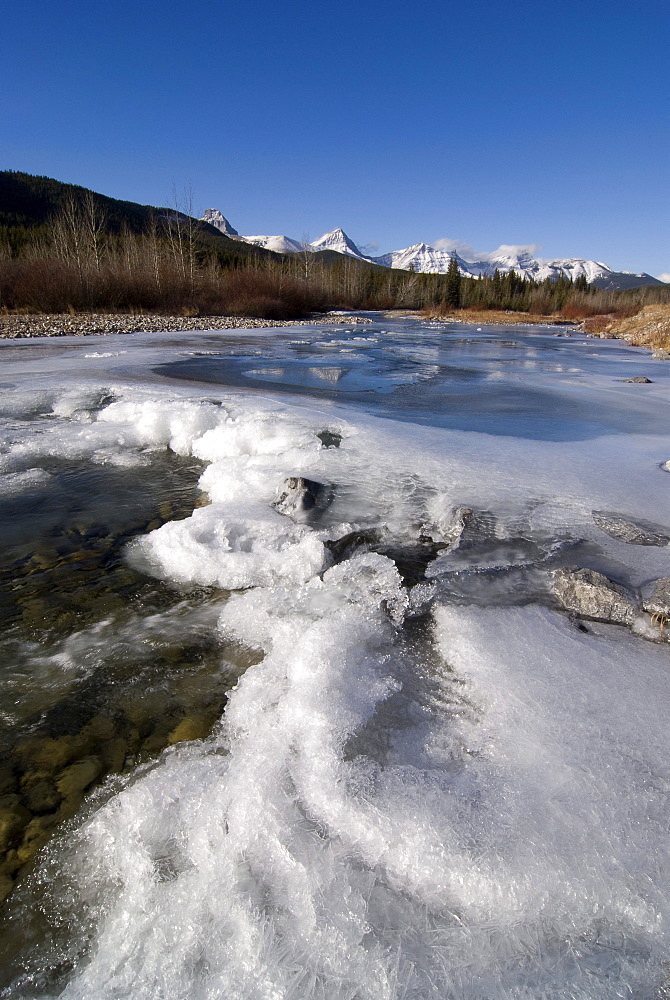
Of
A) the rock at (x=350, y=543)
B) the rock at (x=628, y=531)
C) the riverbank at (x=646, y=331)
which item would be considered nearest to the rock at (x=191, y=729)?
the rock at (x=350, y=543)

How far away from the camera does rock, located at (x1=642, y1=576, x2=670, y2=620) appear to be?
7.11ft

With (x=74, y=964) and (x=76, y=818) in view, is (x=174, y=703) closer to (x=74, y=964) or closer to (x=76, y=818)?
(x=76, y=818)

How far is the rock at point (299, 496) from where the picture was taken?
126 inches

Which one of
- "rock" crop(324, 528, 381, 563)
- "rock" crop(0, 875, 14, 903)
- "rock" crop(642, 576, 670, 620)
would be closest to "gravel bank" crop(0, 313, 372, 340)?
"rock" crop(324, 528, 381, 563)

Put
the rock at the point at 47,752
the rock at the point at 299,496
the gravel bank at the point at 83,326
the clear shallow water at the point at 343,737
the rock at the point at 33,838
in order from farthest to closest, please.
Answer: the gravel bank at the point at 83,326 < the rock at the point at 299,496 < the rock at the point at 47,752 < the rock at the point at 33,838 < the clear shallow water at the point at 343,737

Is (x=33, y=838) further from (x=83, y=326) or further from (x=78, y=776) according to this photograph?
(x=83, y=326)

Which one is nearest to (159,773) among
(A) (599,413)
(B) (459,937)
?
(B) (459,937)

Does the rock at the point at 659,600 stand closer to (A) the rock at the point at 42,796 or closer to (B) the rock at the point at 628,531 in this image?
(B) the rock at the point at 628,531

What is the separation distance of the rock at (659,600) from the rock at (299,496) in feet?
6.13

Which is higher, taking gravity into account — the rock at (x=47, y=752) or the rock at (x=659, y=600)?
the rock at (x=659, y=600)

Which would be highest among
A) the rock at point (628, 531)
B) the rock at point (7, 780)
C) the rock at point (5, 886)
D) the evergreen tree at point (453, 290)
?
the evergreen tree at point (453, 290)

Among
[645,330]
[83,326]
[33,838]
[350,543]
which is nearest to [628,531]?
[350,543]

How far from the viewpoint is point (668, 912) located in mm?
1115

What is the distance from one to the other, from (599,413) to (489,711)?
6.10 m
